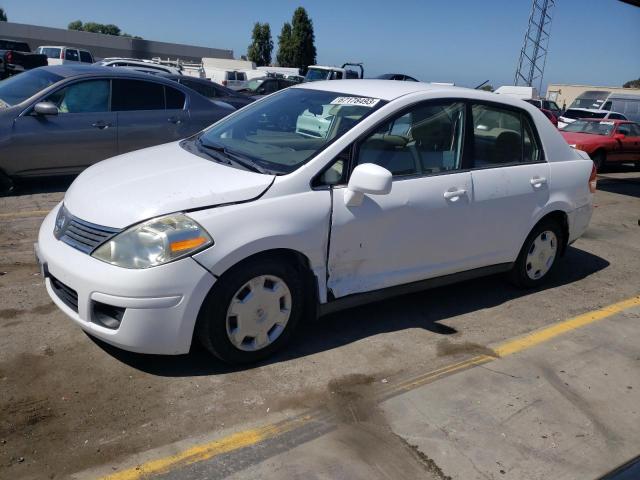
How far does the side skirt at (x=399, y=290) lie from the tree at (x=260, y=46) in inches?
2389

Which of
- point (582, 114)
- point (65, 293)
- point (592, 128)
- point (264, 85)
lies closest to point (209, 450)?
point (65, 293)

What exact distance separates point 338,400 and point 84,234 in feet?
5.60

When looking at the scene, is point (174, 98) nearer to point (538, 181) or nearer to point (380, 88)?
point (380, 88)

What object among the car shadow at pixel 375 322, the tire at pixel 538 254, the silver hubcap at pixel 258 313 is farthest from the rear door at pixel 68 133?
the tire at pixel 538 254

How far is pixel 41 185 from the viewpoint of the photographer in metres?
7.84

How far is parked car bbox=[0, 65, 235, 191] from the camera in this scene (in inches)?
277

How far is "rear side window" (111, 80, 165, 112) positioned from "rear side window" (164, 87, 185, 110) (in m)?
0.09

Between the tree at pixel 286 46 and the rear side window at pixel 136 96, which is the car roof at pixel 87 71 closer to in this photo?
→ the rear side window at pixel 136 96

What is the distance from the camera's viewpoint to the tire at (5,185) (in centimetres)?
716

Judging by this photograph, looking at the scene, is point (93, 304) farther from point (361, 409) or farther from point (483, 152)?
point (483, 152)

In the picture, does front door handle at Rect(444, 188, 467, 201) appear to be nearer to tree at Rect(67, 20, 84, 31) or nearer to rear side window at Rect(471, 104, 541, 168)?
rear side window at Rect(471, 104, 541, 168)

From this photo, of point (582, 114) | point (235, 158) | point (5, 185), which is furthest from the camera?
point (582, 114)

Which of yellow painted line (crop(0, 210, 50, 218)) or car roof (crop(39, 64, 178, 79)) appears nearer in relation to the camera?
yellow painted line (crop(0, 210, 50, 218))

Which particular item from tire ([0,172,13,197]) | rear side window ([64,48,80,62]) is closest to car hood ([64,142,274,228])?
tire ([0,172,13,197])
